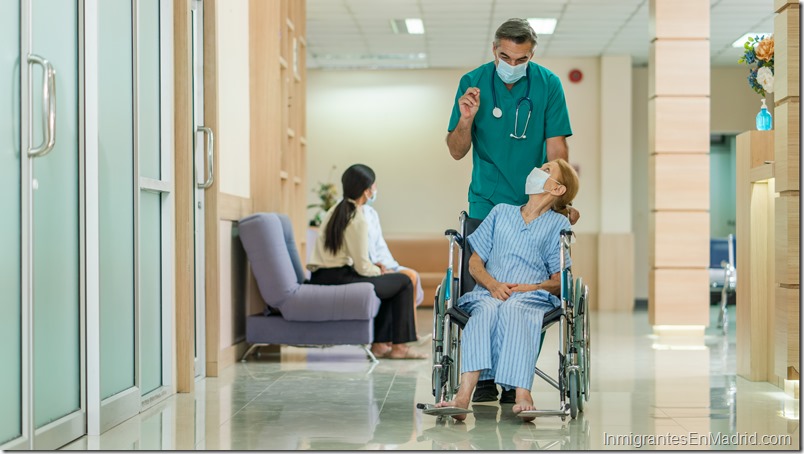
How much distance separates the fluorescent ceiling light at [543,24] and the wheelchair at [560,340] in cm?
586

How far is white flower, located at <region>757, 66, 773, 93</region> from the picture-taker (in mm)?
5195

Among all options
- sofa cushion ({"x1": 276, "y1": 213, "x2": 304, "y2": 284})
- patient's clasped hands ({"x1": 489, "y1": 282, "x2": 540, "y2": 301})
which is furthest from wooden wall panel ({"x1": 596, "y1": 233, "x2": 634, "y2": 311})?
patient's clasped hands ({"x1": 489, "y1": 282, "x2": 540, "y2": 301})

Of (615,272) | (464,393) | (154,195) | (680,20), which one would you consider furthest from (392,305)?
(615,272)

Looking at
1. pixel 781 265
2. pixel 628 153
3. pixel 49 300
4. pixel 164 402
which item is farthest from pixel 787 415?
pixel 628 153

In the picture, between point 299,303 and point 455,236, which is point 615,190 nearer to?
point 299,303

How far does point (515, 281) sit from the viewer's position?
388cm

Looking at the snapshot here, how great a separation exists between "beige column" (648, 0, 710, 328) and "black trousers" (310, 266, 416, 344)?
2.59 metres

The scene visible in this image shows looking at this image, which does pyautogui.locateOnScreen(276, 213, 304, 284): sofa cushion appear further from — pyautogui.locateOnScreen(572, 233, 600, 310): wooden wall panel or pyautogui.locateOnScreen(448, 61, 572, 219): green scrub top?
pyautogui.locateOnScreen(572, 233, 600, 310): wooden wall panel

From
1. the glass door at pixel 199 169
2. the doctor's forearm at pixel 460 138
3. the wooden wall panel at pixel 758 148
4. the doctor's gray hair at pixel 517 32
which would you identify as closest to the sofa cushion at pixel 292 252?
the glass door at pixel 199 169

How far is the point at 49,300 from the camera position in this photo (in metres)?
3.12

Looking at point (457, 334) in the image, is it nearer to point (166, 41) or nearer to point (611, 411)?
point (611, 411)

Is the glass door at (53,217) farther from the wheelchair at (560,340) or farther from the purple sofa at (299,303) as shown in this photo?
the purple sofa at (299,303)

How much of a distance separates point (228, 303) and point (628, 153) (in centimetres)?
676

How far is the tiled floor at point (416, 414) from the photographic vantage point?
10.7 ft
